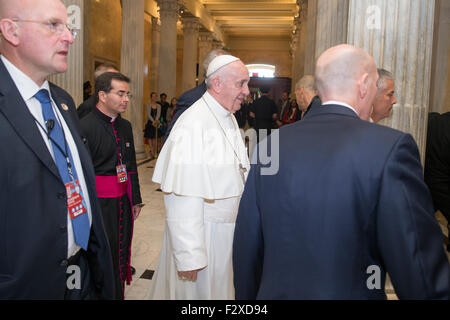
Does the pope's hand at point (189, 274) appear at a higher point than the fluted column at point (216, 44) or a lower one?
lower

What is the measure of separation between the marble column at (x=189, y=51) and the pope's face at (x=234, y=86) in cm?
1593

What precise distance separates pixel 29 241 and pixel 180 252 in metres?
0.93

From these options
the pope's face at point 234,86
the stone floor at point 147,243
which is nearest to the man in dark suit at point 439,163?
the stone floor at point 147,243

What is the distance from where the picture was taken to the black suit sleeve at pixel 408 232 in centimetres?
128

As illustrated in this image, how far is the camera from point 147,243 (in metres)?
5.03

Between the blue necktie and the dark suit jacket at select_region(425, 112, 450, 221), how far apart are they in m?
4.07

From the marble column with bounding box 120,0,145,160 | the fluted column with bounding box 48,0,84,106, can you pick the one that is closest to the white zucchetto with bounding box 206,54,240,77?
the fluted column with bounding box 48,0,84,106

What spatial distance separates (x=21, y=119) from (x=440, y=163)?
14.5ft

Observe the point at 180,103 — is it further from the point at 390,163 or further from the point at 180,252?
the point at 390,163

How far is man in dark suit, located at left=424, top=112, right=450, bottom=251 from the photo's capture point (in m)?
4.43

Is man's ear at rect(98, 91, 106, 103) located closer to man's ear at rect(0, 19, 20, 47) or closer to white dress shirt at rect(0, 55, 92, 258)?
white dress shirt at rect(0, 55, 92, 258)

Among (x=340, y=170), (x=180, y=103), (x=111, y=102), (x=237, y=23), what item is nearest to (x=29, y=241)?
(x=340, y=170)

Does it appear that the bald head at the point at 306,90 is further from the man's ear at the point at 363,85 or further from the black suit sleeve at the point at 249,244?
the black suit sleeve at the point at 249,244

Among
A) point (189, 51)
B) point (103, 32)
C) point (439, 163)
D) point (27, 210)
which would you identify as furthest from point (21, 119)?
point (189, 51)
